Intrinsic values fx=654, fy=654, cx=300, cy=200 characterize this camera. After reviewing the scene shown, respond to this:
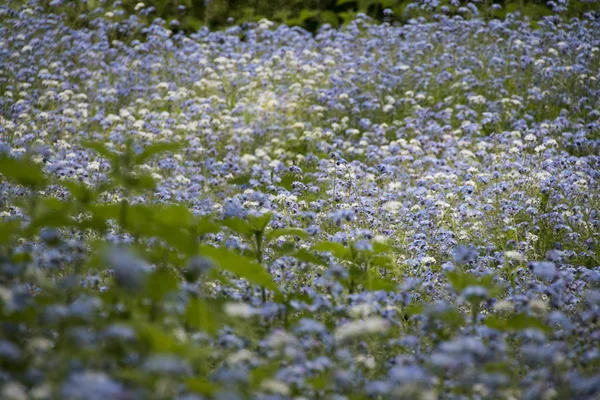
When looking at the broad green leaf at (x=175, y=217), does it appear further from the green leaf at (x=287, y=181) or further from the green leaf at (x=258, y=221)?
the green leaf at (x=287, y=181)

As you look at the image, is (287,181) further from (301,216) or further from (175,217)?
(175,217)

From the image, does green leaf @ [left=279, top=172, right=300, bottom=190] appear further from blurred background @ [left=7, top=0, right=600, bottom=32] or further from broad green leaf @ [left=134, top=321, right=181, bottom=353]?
blurred background @ [left=7, top=0, right=600, bottom=32]

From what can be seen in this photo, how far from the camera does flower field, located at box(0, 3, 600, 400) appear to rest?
1949 millimetres

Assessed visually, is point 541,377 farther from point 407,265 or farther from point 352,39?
point 352,39

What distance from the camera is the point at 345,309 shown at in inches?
109

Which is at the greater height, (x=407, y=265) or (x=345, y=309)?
(x=407, y=265)

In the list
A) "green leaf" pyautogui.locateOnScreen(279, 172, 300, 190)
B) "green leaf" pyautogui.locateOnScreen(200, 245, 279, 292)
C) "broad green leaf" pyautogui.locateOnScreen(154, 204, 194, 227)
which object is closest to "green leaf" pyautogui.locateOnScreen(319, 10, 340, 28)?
"green leaf" pyautogui.locateOnScreen(279, 172, 300, 190)

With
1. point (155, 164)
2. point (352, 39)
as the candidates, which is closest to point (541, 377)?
point (155, 164)

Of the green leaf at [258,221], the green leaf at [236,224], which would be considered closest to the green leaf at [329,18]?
the green leaf at [258,221]

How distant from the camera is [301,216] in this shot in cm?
474

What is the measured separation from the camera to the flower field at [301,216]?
195cm

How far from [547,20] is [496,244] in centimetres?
518

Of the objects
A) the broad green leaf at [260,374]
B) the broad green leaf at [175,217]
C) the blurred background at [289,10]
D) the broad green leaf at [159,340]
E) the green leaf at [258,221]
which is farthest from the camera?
the blurred background at [289,10]

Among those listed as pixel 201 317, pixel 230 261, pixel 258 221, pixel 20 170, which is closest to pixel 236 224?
pixel 258 221
